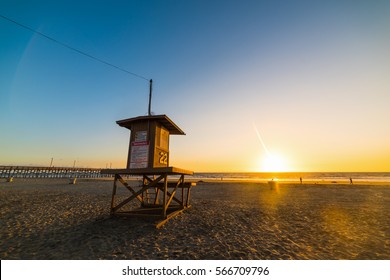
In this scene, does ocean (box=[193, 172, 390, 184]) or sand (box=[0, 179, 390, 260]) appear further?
ocean (box=[193, 172, 390, 184])

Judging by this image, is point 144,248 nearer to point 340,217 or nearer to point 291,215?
point 291,215

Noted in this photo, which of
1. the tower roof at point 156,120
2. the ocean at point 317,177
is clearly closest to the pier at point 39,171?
the ocean at point 317,177

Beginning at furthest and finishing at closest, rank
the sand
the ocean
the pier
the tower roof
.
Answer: the ocean → the pier → the tower roof → the sand

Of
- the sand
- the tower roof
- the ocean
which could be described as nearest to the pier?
the ocean

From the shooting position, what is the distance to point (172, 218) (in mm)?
8914

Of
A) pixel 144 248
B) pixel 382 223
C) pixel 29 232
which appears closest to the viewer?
pixel 144 248

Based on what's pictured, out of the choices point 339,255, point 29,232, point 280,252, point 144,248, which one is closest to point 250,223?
point 280,252

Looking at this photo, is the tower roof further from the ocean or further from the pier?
the pier

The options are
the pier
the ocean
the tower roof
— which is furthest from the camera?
the ocean

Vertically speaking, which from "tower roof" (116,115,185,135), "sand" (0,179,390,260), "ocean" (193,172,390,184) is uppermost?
"tower roof" (116,115,185,135)

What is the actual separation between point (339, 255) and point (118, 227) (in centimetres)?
728

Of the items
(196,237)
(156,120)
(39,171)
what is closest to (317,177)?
(156,120)

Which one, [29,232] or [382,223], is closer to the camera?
[29,232]

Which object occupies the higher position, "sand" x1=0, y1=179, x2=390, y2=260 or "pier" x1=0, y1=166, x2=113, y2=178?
"pier" x1=0, y1=166, x2=113, y2=178
